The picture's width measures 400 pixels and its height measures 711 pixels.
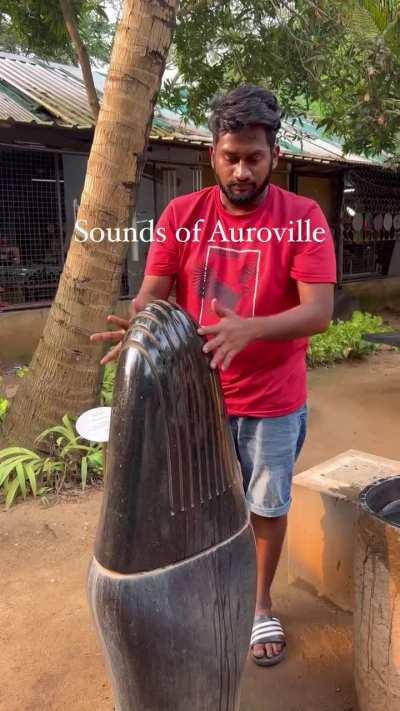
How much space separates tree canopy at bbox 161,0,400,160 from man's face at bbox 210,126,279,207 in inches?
184

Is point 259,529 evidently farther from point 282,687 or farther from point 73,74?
point 73,74

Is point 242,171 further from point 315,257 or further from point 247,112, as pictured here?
point 315,257

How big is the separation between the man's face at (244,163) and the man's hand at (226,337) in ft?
1.57

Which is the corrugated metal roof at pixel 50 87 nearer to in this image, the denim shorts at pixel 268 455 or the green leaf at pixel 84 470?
the green leaf at pixel 84 470

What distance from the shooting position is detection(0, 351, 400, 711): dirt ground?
1.96 m

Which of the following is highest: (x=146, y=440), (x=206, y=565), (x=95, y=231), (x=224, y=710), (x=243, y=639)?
(x=95, y=231)

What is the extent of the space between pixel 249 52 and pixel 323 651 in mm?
5535

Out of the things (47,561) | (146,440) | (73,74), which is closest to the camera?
(146,440)

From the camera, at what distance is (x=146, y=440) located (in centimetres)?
99

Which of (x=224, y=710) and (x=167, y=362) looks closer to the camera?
(x=167, y=362)

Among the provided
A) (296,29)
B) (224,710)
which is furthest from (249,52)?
(224,710)

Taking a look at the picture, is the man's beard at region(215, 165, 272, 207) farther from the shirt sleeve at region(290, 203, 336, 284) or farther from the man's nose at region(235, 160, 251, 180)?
the shirt sleeve at region(290, 203, 336, 284)

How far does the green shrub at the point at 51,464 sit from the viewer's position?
3457 mm

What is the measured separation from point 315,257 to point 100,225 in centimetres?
213
